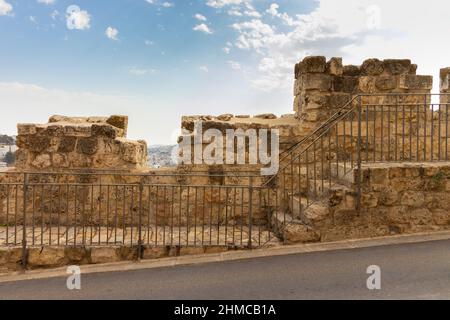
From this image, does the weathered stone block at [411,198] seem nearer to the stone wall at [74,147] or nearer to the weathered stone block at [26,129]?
the stone wall at [74,147]

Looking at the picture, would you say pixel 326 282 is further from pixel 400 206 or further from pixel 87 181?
pixel 87 181

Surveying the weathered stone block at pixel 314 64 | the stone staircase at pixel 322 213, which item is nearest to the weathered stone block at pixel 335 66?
the weathered stone block at pixel 314 64

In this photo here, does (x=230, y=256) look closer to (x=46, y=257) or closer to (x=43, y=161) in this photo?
(x=46, y=257)

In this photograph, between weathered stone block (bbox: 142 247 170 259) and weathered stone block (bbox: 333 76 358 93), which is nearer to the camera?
weathered stone block (bbox: 142 247 170 259)

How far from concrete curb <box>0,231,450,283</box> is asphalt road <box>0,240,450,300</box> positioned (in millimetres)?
161

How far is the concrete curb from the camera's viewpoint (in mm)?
4961

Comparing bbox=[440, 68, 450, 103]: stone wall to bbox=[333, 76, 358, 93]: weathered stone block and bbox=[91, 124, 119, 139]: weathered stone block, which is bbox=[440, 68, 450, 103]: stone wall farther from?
bbox=[91, 124, 119, 139]: weathered stone block

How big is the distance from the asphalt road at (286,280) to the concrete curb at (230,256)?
0.53ft

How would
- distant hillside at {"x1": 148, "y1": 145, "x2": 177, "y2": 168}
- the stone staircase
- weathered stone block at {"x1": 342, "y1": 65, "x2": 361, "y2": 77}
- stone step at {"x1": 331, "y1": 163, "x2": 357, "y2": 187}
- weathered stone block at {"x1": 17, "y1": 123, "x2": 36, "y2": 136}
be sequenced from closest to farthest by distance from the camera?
1. the stone staircase
2. stone step at {"x1": 331, "y1": 163, "x2": 357, "y2": 187}
3. weathered stone block at {"x1": 17, "y1": 123, "x2": 36, "y2": 136}
4. weathered stone block at {"x1": 342, "y1": 65, "x2": 361, "y2": 77}
5. distant hillside at {"x1": 148, "y1": 145, "x2": 177, "y2": 168}

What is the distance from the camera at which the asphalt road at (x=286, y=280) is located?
3.58 meters

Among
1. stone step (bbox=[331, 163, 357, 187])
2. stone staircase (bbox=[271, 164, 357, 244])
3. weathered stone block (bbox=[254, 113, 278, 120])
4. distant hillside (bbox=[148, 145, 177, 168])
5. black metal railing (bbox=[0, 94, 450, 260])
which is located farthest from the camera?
weathered stone block (bbox=[254, 113, 278, 120])

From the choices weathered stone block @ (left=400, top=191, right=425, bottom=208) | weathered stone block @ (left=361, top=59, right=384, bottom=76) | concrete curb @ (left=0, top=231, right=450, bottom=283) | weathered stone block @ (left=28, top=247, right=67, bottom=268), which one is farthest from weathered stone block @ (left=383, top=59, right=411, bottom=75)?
weathered stone block @ (left=28, top=247, right=67, bottom=268)
